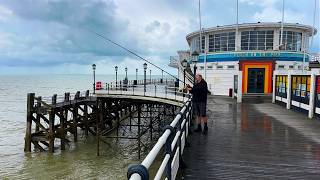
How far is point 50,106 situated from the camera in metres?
23.8

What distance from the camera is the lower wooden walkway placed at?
6711 mm

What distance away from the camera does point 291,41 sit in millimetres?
31172

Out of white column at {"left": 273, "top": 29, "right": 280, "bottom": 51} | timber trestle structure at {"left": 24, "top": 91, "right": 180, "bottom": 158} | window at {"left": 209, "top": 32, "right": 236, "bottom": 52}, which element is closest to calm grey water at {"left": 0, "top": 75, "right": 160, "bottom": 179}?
timber trestle structure at {"left": 24, "top": 91, "right": 180, "bottom": 158}

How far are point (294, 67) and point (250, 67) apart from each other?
4608 mm

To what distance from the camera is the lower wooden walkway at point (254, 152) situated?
6.71m

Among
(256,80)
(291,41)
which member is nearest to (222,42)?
(256,80)

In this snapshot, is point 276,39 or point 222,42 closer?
point 276,39

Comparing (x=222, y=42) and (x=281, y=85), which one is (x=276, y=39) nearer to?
(x=222, y=42)

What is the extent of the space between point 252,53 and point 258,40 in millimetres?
1532

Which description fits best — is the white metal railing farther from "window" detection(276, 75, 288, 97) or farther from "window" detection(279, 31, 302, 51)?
"window" detection(279, 31, 302, 51)

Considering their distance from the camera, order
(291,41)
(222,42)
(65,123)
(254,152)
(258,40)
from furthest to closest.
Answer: (222,42)
(291,41)
(258,40)
(65,123)
(254,152)

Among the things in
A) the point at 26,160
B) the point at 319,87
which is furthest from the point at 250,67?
the point at 26,160

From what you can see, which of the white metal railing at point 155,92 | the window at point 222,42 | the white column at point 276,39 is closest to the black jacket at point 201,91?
the white metal railing at point 155,92

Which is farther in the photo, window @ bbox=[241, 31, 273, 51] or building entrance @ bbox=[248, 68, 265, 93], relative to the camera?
window @ bbox=[241, 31, 273, 51]
